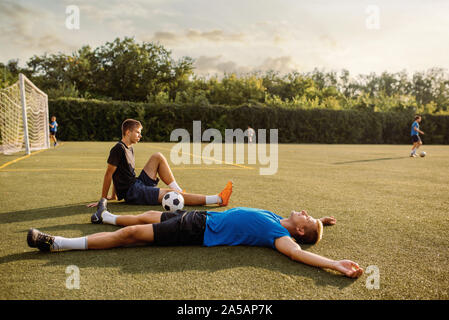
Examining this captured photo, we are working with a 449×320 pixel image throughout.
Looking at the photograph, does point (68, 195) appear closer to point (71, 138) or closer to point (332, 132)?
point (71, 138)

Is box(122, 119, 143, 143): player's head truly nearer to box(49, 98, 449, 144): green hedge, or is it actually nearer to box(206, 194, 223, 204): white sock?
box(206, 194, 223, 204): white sock

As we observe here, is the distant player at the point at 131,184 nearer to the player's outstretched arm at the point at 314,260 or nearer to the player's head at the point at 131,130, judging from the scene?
the player's head at the point at 131,130

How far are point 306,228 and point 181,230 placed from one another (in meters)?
1.28

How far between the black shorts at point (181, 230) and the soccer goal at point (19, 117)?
48.0ft

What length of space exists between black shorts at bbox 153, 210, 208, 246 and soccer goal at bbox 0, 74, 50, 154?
14.6 m

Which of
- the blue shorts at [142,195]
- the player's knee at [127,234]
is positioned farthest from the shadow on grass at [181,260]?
the blue shorts at [142,195]

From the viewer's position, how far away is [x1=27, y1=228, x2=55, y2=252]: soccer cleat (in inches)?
122

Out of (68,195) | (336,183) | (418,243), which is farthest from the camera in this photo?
(336,183)

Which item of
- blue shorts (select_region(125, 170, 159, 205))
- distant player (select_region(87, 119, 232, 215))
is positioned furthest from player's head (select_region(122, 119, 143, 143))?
blue shorts (select_region(125, 170, 159, 205))

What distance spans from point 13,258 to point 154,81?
1940 inches

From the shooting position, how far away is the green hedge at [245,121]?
29266 millimetres

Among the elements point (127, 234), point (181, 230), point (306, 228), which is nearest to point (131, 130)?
point (127, 234)
